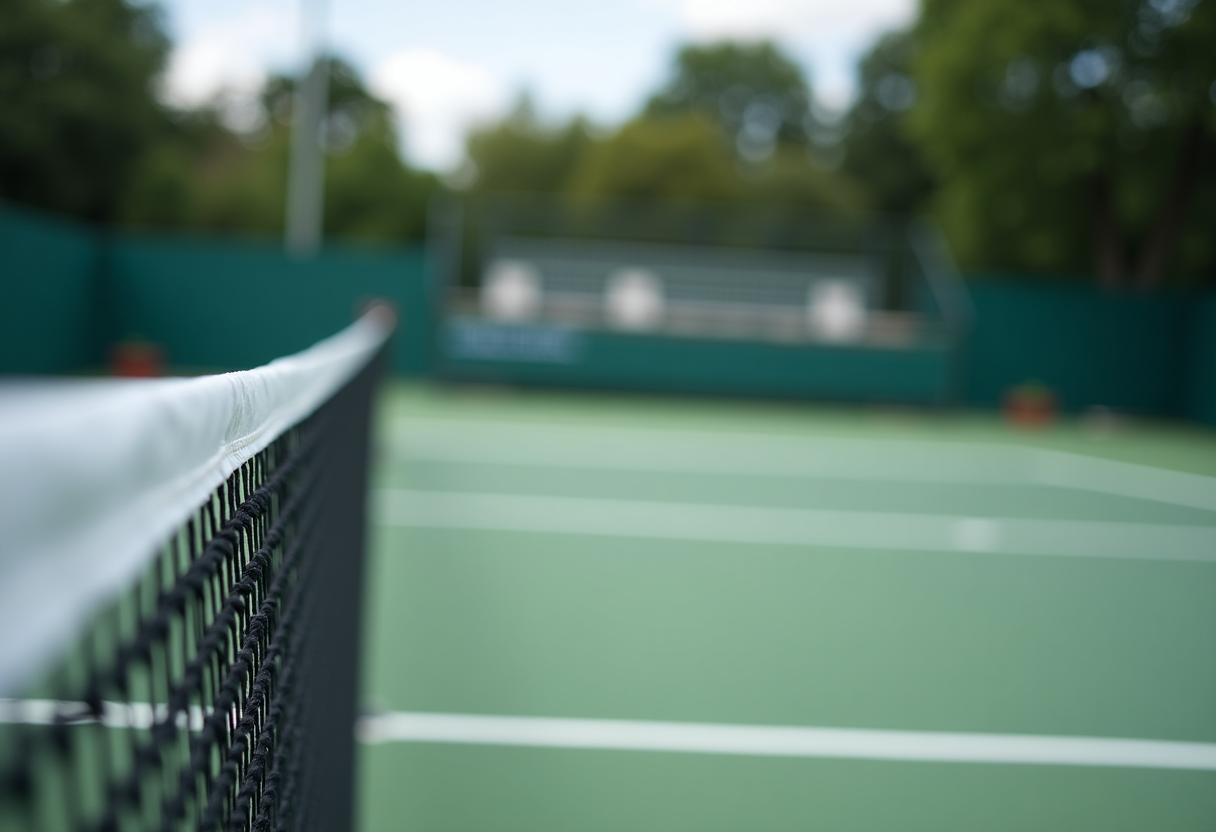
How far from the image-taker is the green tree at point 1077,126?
28.3ft

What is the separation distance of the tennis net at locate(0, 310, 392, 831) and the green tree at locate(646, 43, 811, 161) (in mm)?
54942

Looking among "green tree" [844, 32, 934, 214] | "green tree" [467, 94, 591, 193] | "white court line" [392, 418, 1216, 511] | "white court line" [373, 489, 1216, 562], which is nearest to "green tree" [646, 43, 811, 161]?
→ "green tree" [467, 94, 591, 193]

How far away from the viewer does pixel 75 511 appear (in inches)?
23.1

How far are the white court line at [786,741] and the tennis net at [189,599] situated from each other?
37 cm

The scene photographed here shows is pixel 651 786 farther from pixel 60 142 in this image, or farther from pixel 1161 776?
pixel 60 142

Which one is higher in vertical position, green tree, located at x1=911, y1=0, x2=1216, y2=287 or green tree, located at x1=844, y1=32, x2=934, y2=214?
→ green tree, located at x1=844, y1=32, x2=934, y2=214

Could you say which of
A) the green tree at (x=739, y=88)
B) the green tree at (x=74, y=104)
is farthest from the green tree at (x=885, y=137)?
the green tree at (x=74, y=104)

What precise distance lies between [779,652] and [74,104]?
31.3 metres

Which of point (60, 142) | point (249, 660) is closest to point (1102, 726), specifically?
point (249, 660)

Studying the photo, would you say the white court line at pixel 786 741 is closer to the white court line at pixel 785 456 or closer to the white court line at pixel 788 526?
the white court line at pixel 788 526

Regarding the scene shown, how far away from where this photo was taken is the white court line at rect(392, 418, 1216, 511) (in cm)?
960

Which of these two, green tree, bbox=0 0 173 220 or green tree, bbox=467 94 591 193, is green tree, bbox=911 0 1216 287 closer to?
green tree, bbox=0 0 173 220

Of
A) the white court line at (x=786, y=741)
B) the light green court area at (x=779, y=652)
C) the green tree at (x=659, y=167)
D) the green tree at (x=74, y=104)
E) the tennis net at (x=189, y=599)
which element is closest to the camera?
the tennis net at (x=189, y=599)

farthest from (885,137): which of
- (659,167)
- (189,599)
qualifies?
(189,599)
